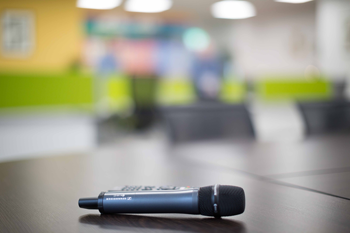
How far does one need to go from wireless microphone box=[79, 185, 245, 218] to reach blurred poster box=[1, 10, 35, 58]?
20.3 feet

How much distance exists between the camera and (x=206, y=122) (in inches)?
61.4

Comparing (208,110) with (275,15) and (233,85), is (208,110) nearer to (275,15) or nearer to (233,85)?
(233,85)

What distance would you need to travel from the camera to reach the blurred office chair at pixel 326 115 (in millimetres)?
1779

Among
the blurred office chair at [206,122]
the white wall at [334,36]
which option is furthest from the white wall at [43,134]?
the white wall at [334,36]

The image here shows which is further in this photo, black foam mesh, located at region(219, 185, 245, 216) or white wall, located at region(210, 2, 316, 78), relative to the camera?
white wall, located at region(210, 2, 316, 78)

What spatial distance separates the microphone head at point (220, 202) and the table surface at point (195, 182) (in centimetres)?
1

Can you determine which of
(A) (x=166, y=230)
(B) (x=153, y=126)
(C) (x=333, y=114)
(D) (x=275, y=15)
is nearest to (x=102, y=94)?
(B) (x=153, y=126)

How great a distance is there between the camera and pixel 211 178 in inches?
27.7

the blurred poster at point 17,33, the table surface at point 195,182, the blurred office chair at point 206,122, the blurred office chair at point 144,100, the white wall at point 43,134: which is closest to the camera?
the table surface at point 195,182

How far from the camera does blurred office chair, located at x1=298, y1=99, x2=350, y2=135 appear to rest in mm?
1779

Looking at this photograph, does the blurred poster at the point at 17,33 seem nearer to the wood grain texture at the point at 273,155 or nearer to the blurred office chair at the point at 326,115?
the blurred office chair at the point at 326,115

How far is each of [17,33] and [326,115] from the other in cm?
559

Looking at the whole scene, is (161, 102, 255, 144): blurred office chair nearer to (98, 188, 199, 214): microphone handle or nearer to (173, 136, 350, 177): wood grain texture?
(173, 136, 350, 177): wood grain texture

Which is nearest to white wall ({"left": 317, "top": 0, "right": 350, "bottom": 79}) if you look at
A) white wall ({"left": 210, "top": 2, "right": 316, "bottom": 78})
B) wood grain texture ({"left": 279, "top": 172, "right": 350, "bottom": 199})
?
white wall ({"left": 210, "top": 2, "right": 316, "bottom": 78})
